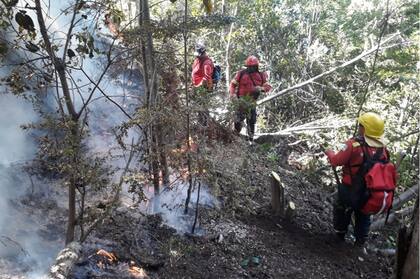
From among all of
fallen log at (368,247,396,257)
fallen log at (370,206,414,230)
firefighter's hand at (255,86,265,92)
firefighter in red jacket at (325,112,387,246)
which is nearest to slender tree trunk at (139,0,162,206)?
firefighter in red jacket at (325,112,387,246)

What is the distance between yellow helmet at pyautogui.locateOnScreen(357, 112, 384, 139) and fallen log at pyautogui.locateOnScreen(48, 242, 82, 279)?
3.57 metres

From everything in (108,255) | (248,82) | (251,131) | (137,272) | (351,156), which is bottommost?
(137,272)

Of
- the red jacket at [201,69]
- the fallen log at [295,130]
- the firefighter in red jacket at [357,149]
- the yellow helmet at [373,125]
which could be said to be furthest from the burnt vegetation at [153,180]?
the yellow helmet at [373,125]

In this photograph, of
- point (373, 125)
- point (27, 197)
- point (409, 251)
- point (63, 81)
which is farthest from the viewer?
point (27, 197)

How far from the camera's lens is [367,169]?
16.3 feet

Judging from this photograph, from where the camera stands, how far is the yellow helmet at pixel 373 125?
4.96 m

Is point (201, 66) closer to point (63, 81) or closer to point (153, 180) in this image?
point (153, 180)

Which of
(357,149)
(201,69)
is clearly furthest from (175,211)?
(201,69)

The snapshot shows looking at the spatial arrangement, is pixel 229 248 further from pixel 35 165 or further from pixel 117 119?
pixel 117 119

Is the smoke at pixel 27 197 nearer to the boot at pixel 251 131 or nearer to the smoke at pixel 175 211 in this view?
the smoke at pixel 175 211

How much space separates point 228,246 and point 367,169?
196cm

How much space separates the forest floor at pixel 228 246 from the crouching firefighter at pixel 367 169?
855mm

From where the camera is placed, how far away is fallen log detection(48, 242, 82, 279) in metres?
3.24

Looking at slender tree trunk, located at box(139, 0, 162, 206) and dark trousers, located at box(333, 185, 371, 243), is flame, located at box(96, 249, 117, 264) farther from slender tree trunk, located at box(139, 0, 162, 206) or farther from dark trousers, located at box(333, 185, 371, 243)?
dark trousers, located at box(333, 185, 371, 243)
